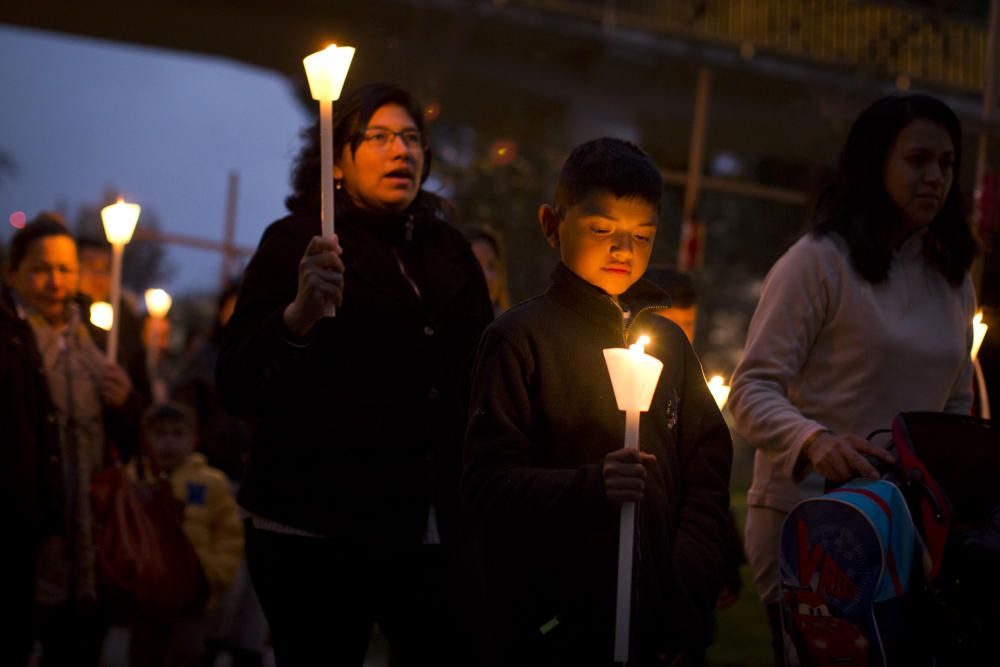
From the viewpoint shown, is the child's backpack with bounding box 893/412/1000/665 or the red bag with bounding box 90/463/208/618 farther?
the red bag with bounding box 90/463/208/618

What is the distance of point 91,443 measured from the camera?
5879 millimetres

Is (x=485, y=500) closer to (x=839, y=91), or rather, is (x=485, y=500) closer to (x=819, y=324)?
(x=819, y=324)

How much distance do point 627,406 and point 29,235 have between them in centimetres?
412

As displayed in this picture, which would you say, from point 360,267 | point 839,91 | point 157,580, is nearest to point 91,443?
point 157,580

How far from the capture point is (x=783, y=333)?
367cm

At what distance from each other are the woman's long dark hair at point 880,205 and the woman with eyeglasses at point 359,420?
1.04 m

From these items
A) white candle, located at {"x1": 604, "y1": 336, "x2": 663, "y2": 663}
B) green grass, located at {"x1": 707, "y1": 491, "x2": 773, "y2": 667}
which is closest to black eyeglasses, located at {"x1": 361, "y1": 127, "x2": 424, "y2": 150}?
white candle, located at {"x1": 604, "y1": 336, "x2": 663, "y2": 663}

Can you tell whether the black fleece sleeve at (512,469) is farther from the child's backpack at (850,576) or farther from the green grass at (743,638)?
the green grass at (743,638)

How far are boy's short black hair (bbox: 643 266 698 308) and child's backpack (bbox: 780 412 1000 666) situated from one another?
80.9 inches

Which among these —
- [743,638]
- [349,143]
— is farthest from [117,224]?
[743,638]

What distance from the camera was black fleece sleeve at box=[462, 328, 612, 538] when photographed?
2697 millimetres

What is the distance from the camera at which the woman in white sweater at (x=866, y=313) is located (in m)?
3.65

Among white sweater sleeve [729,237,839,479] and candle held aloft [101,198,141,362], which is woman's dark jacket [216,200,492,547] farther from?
candle held aloft [101,198,141,362]

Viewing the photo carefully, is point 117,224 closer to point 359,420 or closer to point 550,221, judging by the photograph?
point 359,420
